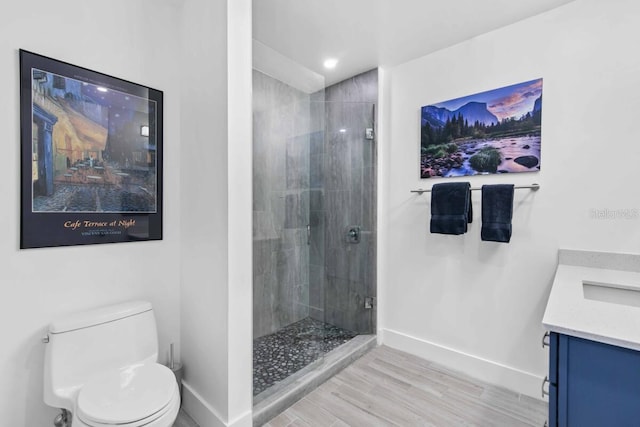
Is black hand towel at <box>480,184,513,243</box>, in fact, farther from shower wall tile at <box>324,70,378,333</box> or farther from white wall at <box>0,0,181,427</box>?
white wall at <box>0,0,181,427</box>

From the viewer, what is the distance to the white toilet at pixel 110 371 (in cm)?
120

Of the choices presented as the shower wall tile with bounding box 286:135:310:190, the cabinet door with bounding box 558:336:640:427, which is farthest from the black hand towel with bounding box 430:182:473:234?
the cabinet door with bounding box 558:336:640:427

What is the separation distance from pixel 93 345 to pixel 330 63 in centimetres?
265

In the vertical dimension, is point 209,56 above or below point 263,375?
above

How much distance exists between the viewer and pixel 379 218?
267 cm

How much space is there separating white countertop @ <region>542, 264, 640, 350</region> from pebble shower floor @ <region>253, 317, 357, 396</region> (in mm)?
1668

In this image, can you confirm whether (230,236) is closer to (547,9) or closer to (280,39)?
(280,39)

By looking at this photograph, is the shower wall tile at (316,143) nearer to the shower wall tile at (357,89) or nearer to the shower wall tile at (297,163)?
the shower wall tile at (297,163)

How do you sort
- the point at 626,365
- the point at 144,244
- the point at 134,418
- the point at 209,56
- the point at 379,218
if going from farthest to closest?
the point at 379,218
the point at 144,244
the point at 209,56
the point at 134,418
the point at 626,365

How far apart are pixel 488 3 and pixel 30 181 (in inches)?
109

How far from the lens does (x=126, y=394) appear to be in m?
1.30

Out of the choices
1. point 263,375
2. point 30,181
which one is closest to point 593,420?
point 263,375

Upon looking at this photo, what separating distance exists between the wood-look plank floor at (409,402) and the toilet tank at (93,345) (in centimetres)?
90

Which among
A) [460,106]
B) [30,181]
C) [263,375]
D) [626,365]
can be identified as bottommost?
[263,375]
